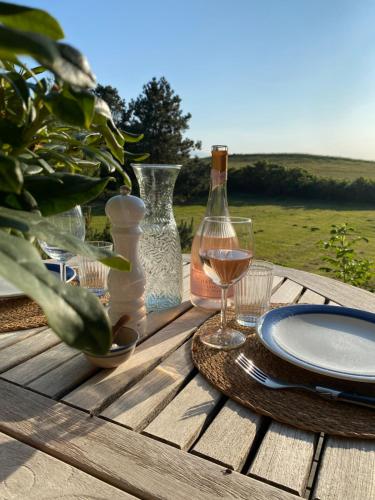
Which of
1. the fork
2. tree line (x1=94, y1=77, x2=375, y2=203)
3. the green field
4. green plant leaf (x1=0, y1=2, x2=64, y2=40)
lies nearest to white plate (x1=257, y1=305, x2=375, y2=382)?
the fork

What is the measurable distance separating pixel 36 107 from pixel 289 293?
2.74 feet

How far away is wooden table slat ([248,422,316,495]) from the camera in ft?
1.45

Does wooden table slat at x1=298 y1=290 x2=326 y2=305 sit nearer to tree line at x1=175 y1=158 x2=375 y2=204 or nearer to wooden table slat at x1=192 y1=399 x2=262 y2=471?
wooden table slat at x1=192 y1=399 x2=262 y2=471

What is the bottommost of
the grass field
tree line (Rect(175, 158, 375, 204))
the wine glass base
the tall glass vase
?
the grass field

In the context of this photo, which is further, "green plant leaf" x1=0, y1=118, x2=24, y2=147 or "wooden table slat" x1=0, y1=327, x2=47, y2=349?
"wooden table slat" x1=0, y1=327, x2=47, y2=349

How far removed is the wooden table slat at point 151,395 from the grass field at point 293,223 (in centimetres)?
539

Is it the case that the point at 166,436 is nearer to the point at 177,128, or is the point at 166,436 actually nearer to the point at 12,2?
the point at 12,2

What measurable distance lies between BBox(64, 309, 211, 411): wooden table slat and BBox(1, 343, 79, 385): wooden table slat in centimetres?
8

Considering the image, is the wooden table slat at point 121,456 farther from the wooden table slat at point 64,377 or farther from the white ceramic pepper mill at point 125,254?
the white ceramic pepper mill at point 125,254

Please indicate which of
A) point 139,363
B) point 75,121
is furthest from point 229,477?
point 75,121

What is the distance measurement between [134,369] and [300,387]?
0.26 m

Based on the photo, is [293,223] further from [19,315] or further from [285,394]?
[285,394]

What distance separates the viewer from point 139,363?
0.68 m

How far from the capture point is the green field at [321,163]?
11.2 m
